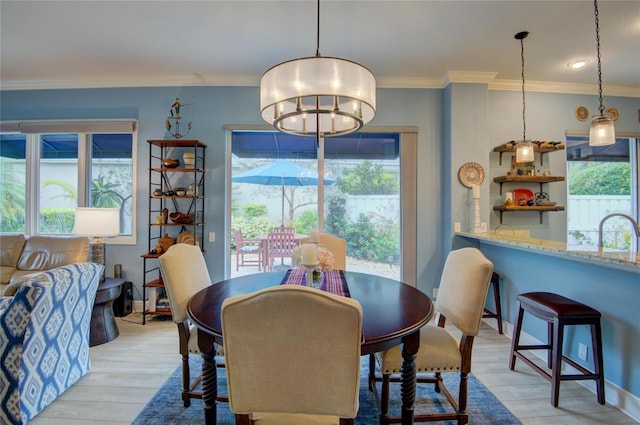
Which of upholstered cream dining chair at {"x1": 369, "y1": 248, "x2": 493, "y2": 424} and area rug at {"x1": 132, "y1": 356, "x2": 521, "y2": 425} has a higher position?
upholstered cream dining chair at {"x1": 369, "y1": 248, "x2": 493, "y2": 424}

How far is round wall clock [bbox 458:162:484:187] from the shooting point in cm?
333

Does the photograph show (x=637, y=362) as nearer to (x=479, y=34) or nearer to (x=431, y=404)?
(x=431, y=404)

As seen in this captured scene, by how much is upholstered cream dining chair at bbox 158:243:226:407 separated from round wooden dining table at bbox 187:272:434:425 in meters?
0.13

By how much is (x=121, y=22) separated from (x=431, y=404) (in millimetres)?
3762

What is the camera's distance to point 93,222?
2805 mm

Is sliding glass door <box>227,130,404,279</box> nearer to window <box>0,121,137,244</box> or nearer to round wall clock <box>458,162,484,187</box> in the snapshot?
round wall clock <box>458,162,484,187</box>

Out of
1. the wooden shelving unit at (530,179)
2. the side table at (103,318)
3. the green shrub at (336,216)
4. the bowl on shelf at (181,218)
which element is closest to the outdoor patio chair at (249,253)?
the bowl on shelf at (181,218)

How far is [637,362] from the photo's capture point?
169 cm

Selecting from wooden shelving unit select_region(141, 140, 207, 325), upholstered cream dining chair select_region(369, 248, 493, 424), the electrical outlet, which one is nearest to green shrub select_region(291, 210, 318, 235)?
wooden shelving unit select_region(141, 140, 207, 325)

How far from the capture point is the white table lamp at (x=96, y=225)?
2.79 m

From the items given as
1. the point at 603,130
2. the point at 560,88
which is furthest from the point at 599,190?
the point at 603,130

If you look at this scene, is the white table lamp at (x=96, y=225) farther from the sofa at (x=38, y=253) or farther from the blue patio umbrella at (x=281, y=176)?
the blue patio umbrella at (x=281, y=176)

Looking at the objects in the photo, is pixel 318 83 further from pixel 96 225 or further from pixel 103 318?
pixel 103 318

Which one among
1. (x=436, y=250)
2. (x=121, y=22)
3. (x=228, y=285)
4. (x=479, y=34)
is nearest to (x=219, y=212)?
(x=228, y=285)
